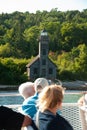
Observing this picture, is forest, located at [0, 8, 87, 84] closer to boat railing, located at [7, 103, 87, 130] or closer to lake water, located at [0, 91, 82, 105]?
lake water, located at [0, 91, 82, 105]

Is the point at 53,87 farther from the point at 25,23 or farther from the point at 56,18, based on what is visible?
the point at 56,18

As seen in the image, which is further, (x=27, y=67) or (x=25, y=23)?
(x=25, y=23)

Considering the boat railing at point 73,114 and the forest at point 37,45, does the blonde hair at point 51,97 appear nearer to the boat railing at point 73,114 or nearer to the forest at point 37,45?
the boat railing at point 73,114

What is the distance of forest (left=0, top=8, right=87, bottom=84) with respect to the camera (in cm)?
4341

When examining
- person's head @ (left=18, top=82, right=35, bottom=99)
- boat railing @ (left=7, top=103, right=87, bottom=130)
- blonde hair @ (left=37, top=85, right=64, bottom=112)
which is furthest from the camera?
boat railing @ (left=7, top=103, right=87, bottom=130)

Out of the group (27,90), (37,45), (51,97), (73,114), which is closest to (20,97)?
(73,114)

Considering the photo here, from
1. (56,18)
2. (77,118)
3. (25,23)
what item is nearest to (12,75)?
(25,23)

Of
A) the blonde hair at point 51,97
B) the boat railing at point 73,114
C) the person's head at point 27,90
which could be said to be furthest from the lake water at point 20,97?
the blonde hair at point 51,97

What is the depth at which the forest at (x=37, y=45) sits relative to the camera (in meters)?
43.4

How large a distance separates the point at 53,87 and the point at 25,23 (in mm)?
55556

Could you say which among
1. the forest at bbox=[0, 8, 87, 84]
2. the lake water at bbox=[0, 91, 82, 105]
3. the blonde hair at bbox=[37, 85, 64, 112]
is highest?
the blonde hair at bbox=[37, 85, 64, 112]

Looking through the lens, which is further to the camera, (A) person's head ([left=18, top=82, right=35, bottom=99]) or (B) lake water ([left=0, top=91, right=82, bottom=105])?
(B) lake water ([left=0, top=91, right=82, bottom=105])

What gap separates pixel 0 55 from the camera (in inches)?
1892

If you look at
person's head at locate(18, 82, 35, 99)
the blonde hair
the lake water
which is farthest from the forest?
the blonde hair
